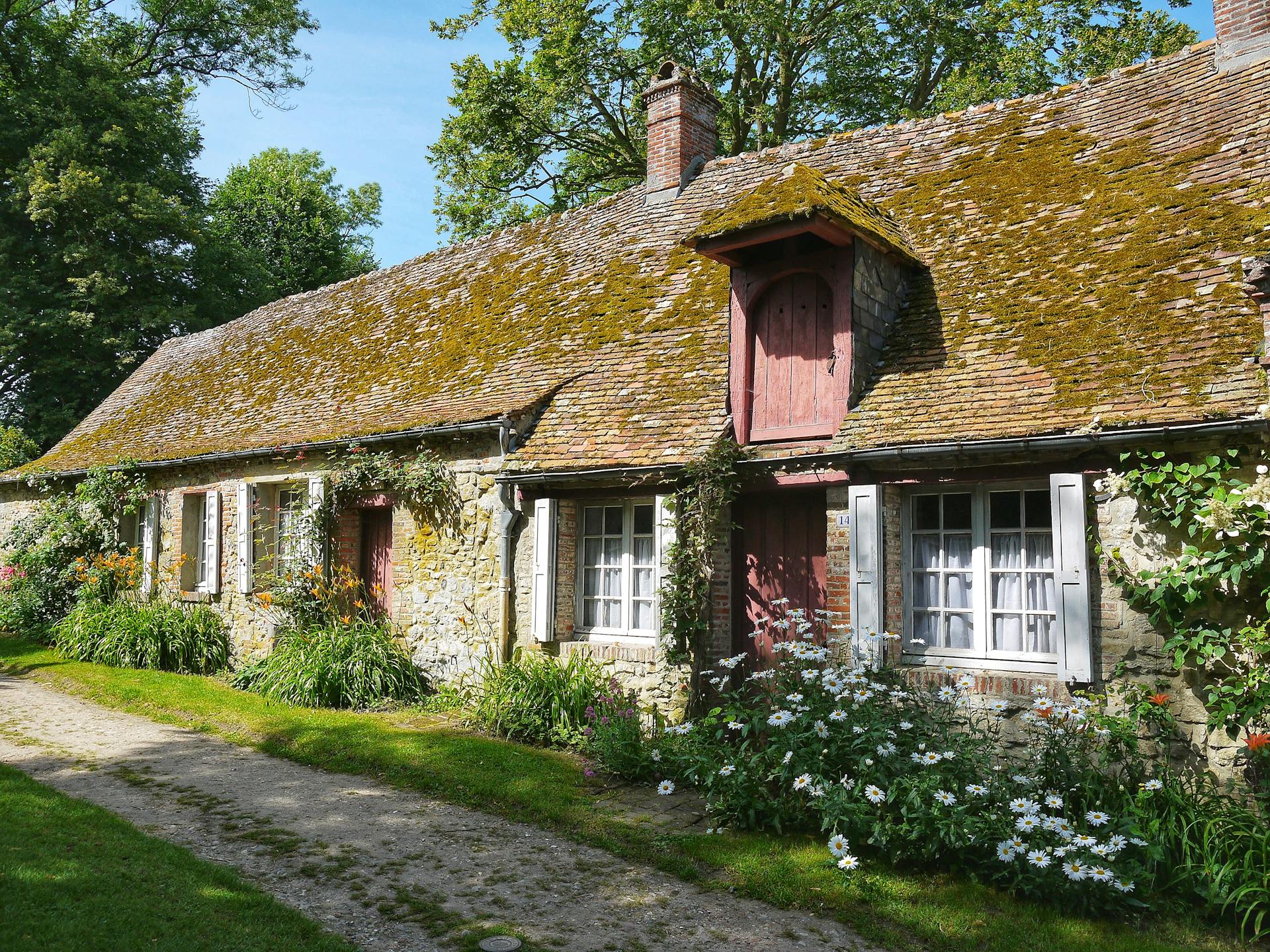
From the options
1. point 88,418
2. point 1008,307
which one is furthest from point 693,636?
point 88,418

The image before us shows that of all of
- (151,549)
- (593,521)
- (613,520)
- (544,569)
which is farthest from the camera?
(151,549)

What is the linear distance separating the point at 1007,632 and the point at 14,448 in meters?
23.2

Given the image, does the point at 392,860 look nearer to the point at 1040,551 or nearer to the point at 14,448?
the point at 1040,551

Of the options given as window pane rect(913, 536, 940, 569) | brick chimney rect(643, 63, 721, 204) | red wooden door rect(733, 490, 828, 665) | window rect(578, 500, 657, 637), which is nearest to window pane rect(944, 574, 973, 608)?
window pane rect(913, 536, 940, 569)

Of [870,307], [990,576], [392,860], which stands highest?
[870,307]

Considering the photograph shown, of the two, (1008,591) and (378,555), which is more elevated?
(378,555)

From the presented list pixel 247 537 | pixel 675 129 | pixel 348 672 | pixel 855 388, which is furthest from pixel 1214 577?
pixel 247 537

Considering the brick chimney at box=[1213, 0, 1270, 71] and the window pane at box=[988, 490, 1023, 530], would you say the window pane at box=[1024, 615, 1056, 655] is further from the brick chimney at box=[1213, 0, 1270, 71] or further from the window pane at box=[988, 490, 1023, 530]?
the brick chimney at box=[1213, 0, 1270, 71]

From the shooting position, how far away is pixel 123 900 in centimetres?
463

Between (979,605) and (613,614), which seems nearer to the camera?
(979,605)

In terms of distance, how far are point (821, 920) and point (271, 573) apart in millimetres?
9216

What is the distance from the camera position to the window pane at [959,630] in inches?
263

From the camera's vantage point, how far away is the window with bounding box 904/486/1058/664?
6434 millimetres

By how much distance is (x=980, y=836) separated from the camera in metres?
5.12
